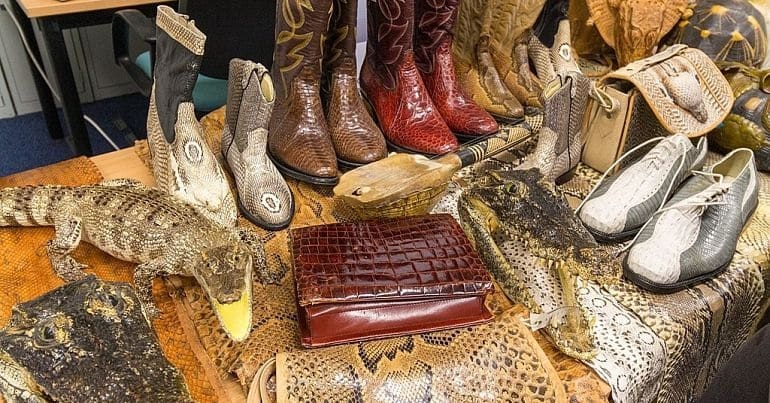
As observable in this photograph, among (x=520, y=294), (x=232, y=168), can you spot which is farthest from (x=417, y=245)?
(x=232, y=168)

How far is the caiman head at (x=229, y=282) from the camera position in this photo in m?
0.71

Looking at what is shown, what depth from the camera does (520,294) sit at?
0.84 meters

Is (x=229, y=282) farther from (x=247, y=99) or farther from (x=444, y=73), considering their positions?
(x=444, y=73)

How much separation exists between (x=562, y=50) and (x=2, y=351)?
1192 mm

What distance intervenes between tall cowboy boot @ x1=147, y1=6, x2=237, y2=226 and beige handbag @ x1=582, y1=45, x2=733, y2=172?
2.46 feet

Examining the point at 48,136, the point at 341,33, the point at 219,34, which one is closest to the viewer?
the point at 341,33

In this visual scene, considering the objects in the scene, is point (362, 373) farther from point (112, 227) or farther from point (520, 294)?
point (112, 227)

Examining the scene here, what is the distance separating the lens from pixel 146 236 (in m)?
0.83

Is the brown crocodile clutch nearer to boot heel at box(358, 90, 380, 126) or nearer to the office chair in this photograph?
boot heel at box(358, 90, 380, 126)

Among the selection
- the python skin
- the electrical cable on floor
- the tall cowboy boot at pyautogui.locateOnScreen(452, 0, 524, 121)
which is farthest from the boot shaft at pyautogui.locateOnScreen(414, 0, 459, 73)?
the electrical cable on floor

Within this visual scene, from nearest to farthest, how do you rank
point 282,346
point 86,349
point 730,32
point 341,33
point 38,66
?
point 86,349 < point 282,346 < point 341,33 < point 730,32 < point 38,66

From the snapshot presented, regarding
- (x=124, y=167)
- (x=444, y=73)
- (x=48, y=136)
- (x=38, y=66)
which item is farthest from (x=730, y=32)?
(x=48, y=136)

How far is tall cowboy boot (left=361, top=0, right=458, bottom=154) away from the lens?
44.8 inches

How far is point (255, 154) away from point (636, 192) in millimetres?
667
